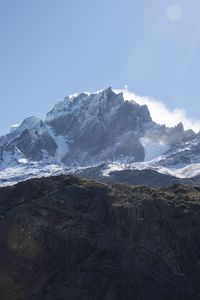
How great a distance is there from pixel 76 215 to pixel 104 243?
18.7ft

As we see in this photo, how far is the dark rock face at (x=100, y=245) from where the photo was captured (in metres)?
55.4

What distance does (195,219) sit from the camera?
64062 mm

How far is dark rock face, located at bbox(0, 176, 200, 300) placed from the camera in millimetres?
55438

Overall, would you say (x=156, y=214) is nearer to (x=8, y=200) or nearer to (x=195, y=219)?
(x=195, y=219)

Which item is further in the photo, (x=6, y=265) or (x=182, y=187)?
(x=182, y=187)

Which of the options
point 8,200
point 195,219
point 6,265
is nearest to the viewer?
point 6,265

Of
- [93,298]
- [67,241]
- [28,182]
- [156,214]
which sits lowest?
[93,298]

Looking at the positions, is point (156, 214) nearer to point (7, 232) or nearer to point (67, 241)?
point (67, 241)

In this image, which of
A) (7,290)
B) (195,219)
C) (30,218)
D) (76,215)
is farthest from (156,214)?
(7,290)

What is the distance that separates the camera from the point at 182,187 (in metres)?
75.7

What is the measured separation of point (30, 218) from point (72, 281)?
923 centimetres

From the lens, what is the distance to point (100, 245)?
2346 inches

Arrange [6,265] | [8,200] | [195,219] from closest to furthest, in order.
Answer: [6,265] < [195,219] < [8,200]

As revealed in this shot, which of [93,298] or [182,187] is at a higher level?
[182,187]
